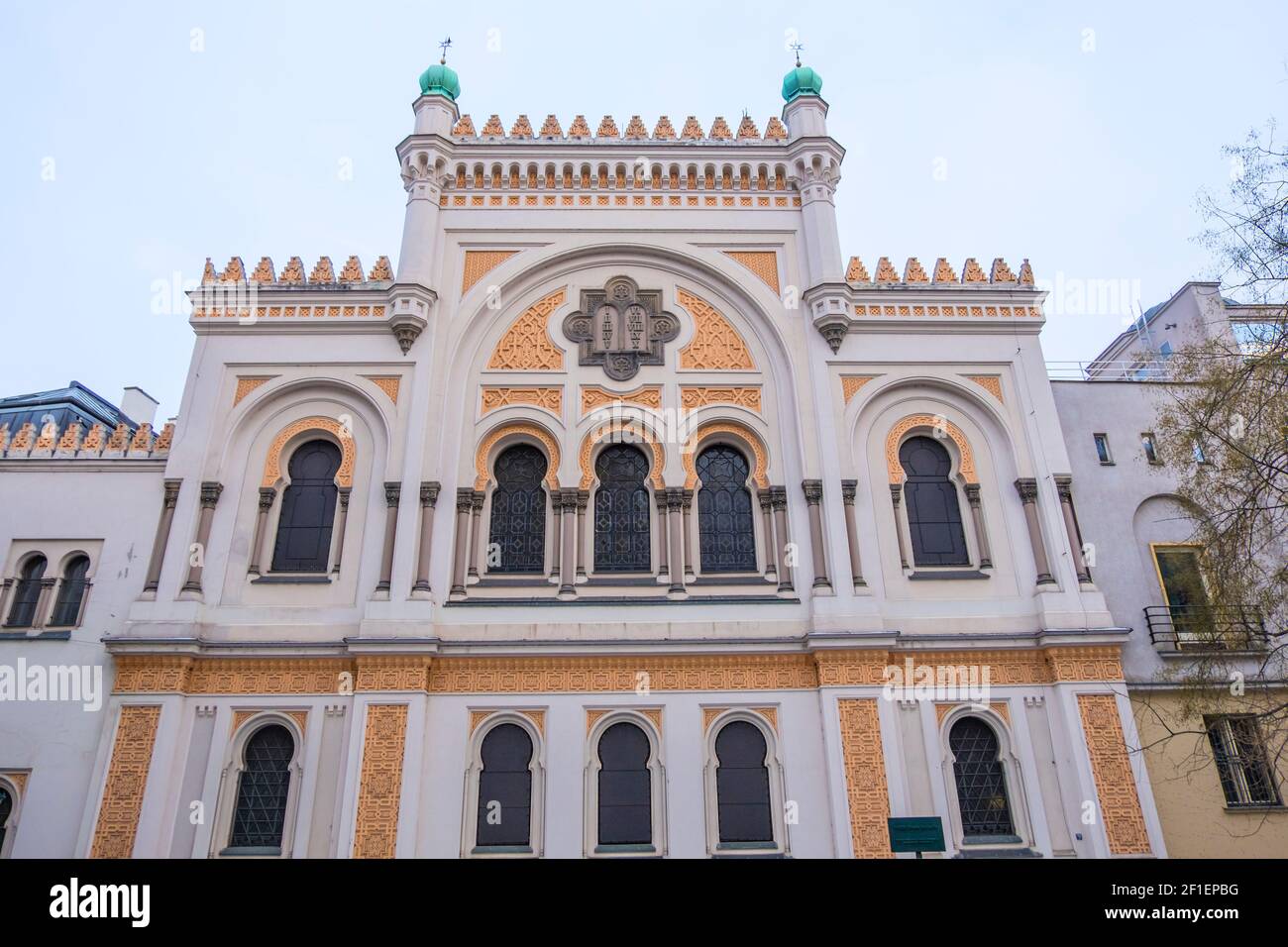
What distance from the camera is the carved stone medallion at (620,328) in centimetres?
1662

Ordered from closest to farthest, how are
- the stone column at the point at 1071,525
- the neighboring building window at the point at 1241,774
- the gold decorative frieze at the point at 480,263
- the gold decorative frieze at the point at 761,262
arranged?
the neighboring building window at the point at 1241,774 → the stone column at the point at 1071,525 → the gold decorative frieze at the point at 480,263 → the gold decorative frieze at the point at 761,262

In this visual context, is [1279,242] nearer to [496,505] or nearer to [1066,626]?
[1066,626]

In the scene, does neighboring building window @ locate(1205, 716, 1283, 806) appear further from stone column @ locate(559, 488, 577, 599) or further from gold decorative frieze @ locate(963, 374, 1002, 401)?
stone column @ locate(559, 488, 577, 599)

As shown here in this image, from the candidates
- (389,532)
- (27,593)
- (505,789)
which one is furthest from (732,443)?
(27,593)

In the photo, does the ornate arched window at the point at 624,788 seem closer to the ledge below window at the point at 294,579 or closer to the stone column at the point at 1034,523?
the ledge below window at the point at 294,579

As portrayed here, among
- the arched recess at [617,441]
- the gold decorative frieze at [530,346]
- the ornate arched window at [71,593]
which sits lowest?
the ornate arched window at [71,593]

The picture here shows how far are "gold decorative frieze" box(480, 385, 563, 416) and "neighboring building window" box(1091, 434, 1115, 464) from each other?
10551 millimetres

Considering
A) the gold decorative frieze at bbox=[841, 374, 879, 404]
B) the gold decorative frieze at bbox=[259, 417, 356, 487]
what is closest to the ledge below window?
the gold decorative frieze at bbox=[259, 417, 356, 487]

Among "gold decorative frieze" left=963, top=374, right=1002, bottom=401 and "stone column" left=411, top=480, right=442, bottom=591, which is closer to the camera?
"stone column" left=411, top=480, right=442, bottom=591

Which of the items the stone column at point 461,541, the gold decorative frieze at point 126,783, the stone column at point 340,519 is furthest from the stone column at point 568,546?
the gold decorative frieze at point 126,783

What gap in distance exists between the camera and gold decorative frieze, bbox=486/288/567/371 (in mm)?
16625

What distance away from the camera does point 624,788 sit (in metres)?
13.8

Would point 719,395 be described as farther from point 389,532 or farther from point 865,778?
point 865,778

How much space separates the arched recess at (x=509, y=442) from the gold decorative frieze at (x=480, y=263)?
3278mm
